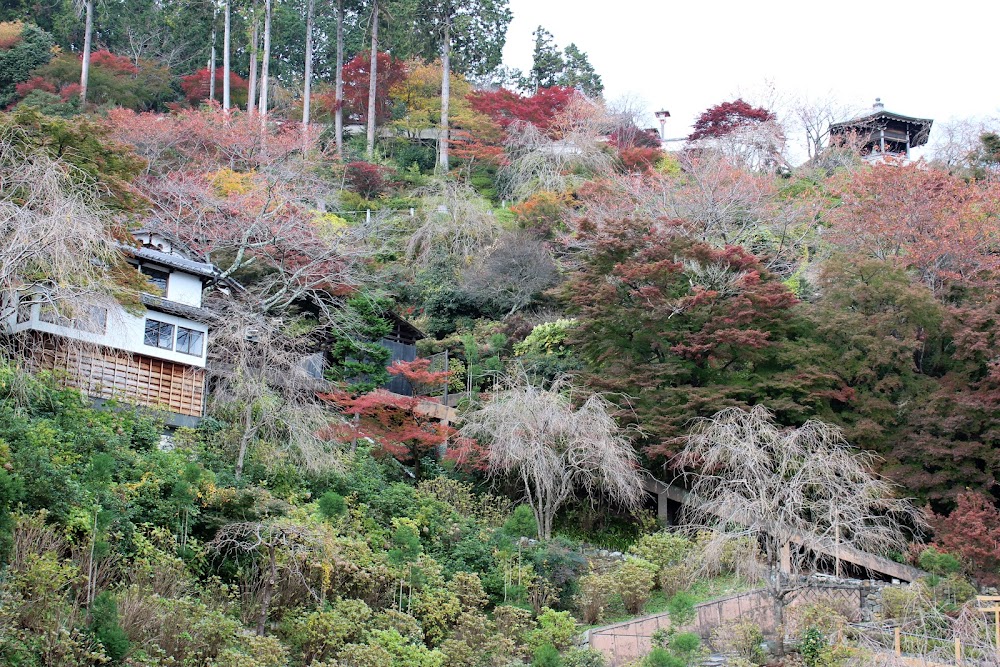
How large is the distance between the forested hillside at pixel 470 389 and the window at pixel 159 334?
105 centimetres

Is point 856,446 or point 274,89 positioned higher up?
point 274,89

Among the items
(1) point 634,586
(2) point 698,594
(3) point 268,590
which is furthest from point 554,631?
(3) point 268,590

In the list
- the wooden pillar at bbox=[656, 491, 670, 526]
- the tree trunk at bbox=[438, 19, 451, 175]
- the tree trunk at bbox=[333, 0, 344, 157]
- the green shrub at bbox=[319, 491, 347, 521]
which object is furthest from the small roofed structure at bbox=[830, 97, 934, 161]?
the green shrub at bbox=[319, 491, 347, 521]

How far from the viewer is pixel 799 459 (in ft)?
74.6

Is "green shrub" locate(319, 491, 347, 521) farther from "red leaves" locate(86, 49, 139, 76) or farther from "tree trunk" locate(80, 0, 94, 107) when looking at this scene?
"red leaves" locate(86, 49, 139, 76)

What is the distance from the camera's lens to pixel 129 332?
22.8 m

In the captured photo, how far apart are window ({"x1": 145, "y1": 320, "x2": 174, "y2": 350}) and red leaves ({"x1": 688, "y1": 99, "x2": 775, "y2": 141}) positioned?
28057 mm

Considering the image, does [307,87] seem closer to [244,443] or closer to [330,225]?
[330,225]

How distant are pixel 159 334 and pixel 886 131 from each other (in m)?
37.6

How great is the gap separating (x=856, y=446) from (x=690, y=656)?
8816mm

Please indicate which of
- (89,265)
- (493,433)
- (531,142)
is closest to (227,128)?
(531,142)

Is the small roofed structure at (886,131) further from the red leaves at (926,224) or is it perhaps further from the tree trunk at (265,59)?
the tree trunk at (265,59)

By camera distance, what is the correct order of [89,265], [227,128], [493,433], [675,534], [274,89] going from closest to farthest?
[89,265] → [675,534] → [493,433] → [227,128] → [274,89]

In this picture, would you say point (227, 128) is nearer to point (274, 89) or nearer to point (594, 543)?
point (274, 89)
